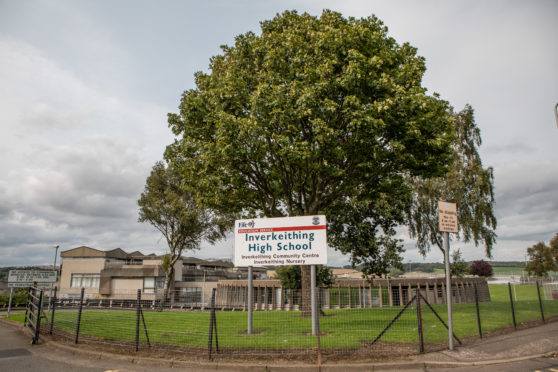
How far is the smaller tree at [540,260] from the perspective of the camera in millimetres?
64938

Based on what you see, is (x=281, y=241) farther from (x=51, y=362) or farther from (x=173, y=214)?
(x=173, y=214)

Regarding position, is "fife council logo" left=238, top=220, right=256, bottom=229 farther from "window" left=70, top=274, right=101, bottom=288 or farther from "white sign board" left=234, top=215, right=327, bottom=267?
"window" left=70, top=274, right=101, bottom=288

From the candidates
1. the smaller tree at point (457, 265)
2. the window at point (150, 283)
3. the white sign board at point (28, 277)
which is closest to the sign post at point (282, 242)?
the white sign board at point (28, 277)

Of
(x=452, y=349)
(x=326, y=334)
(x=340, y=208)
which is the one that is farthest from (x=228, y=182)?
(x=452, y=349)

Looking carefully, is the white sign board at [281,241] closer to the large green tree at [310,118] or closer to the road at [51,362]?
the large green tree at [310,118]

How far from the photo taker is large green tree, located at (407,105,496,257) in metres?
29.8

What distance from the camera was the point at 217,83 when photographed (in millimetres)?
15797

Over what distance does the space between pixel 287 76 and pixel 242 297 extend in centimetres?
4040

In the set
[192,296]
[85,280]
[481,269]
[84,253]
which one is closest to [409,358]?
[192,296]

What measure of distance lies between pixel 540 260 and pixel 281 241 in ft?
256

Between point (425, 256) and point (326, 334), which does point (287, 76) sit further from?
point (425, 256)

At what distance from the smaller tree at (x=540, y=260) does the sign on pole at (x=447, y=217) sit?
2750 inches

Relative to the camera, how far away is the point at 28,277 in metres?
21.4

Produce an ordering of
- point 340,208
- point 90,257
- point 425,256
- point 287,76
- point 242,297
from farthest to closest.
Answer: point 90,257 < point 242,297 < point 425,256 < point 340,208 < point 287,76
